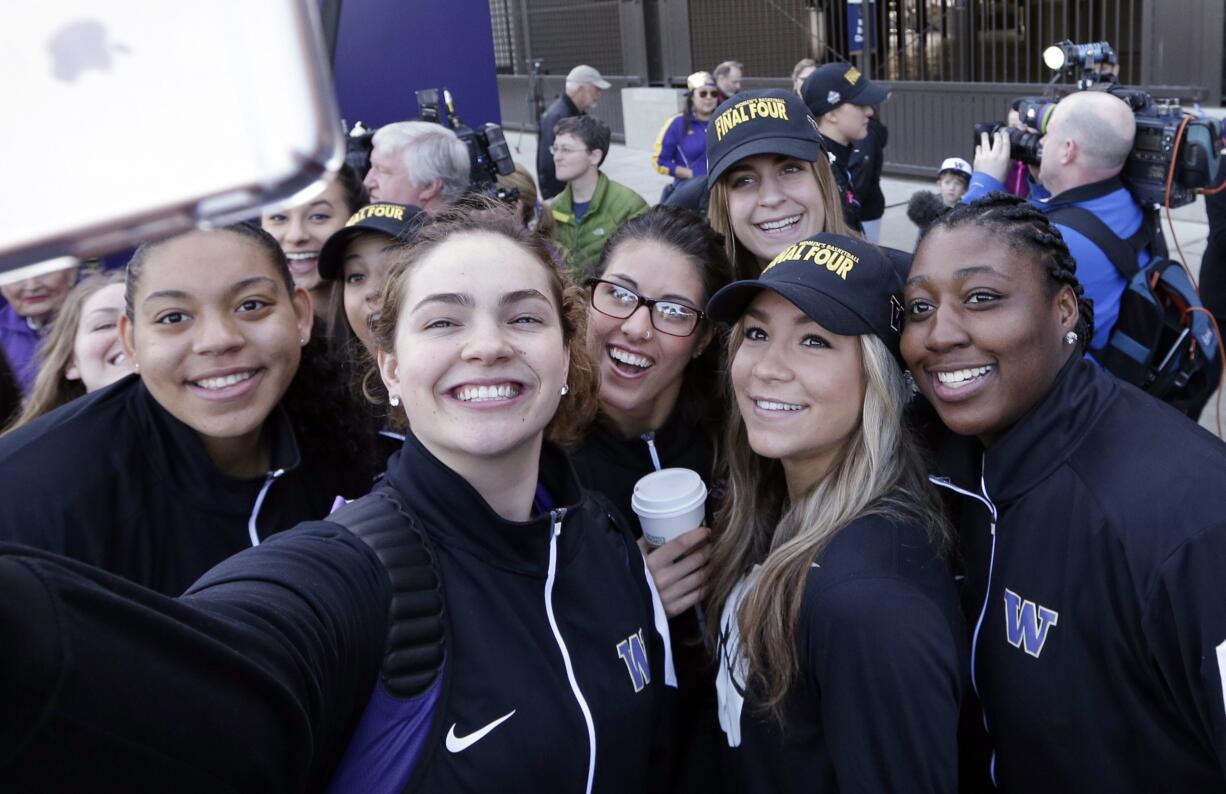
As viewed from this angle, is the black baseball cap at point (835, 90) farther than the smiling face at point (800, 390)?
Yes

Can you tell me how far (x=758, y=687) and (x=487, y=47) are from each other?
7.61 meters

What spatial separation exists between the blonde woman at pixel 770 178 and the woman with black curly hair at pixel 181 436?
155 cm

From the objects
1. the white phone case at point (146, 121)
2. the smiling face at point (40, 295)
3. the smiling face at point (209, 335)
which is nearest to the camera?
the white phone case at point (146, 121)

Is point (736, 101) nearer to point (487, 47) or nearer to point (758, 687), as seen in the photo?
point (758, 687)

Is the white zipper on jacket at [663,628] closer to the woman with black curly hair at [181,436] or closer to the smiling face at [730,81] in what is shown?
the woman with black curly hair at [181,436]

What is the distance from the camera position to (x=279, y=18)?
376 millimetres

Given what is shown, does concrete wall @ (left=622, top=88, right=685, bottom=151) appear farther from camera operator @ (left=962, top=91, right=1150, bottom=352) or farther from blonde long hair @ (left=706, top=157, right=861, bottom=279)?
blonde long hair @ (left=706, top=157, right=861, bottom=279)

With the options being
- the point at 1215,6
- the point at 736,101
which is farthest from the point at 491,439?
the point at 1215,6

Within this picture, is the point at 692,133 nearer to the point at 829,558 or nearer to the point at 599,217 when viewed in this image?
the point at 599,217

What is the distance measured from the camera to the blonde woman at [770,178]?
3.17 metres

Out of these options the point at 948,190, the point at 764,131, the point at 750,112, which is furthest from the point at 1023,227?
the point at 948,190

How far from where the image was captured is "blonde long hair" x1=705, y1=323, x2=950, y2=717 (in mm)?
1919

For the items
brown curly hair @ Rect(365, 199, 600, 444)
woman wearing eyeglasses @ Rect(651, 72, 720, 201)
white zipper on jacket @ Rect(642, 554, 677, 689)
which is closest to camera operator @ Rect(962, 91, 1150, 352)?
brown curly hair @ Rect(365, 199, 600, 444)

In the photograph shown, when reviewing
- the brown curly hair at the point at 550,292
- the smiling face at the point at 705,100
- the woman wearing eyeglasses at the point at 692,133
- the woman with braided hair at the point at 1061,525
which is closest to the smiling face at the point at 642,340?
the brown curly hair at the point at 550,292
